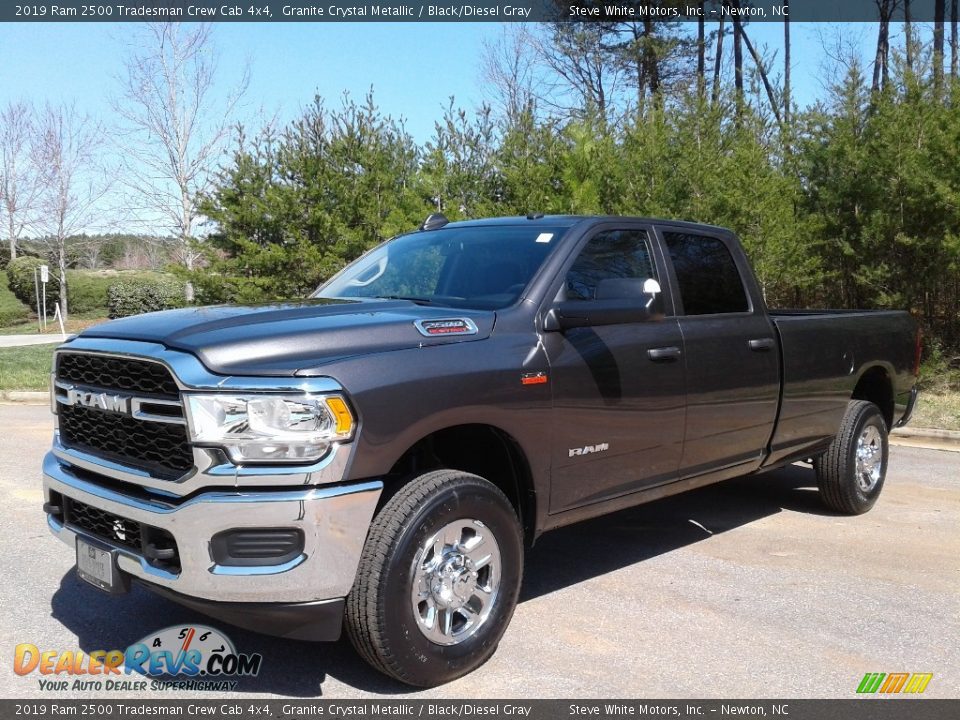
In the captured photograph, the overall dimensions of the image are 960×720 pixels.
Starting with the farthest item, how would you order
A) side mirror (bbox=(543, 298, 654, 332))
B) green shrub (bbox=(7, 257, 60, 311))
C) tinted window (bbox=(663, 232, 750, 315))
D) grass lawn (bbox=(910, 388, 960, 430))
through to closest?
green shrub (bbox=(7, 257, 60, 311))
grass lawn (bbox=(910, 388, 960, 430))
tinted window (bbox=(663, 232, 750, 315))
side mirror (bbox=(543, 298, 654, 332))

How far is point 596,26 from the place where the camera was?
25.8 m

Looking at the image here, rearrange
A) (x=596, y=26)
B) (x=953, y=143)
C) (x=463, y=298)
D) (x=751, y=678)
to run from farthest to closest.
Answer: (x=596, y=26) < (x=953, y=143) < (x=463, y=298) < (x=751, y=678)

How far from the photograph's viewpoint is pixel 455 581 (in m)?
3.62

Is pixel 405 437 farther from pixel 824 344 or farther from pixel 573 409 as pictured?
pixel 824 344

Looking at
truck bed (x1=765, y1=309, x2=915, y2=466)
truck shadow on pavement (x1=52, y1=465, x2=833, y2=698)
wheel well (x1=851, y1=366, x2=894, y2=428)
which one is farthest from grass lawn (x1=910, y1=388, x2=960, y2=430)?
truck bed (x1=765, y1=309, x2=915, y2=466)

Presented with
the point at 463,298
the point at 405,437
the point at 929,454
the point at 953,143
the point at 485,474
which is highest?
the point at 953,143

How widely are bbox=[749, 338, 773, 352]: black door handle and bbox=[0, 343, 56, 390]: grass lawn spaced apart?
8891 millimetres

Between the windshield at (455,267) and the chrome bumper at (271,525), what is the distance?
139cm

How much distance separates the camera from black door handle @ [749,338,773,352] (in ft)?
17.4

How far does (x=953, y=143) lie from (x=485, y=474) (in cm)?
1021

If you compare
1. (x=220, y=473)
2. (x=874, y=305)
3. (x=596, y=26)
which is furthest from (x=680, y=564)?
(x=596, y=26)

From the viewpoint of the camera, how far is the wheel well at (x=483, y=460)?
12.7ft
